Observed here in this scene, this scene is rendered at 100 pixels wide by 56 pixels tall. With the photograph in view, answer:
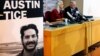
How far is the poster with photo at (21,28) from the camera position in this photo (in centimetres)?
179

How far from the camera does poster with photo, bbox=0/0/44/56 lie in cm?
179

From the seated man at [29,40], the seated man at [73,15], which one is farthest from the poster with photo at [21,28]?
the seated man at [73,15]

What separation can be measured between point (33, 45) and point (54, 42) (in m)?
2.00

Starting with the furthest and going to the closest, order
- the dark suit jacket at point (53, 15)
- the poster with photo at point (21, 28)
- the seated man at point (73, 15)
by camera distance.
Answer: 1. the dark suit jacket at point (53, 15)
2. the seated man at point (73, 15)
3. the poster with photo at point (21, 28)

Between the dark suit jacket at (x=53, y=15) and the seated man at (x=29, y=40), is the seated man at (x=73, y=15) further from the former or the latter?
the seated man at (x=29, y=40)

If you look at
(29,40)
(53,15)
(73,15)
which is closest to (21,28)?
(29,40)

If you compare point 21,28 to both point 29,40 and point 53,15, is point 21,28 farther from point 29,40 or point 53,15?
point 53,15

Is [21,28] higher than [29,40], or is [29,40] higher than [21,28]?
[21,28]

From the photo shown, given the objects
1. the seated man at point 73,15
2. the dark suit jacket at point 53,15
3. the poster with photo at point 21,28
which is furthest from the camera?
the dark suit jacket at point 53,15

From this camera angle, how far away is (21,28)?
73.2 inches

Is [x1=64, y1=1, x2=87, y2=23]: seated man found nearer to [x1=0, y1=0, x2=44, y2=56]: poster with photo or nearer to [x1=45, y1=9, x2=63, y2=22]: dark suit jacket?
[x1=45, y1=9, x2=63, y2=22]: dark suit jacket

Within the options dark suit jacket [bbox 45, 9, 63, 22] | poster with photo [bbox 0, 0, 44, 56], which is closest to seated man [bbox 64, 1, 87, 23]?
dark suit jacket [bbox 45, 9, 63, 22]

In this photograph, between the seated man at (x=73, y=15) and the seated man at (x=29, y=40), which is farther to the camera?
the seated man at (x=73, y=15)

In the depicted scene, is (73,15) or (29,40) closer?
(29,40)
